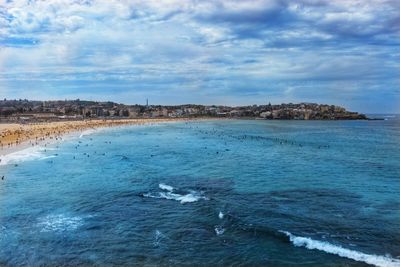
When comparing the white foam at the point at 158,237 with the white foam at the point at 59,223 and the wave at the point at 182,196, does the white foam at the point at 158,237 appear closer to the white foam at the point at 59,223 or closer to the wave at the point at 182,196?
the white foam at the point at 59,223

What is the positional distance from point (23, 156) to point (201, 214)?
46068mm

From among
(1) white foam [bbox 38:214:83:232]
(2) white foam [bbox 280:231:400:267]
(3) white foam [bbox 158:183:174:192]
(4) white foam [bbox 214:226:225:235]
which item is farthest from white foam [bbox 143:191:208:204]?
(2) white foam [bbox 280:231:400:267]

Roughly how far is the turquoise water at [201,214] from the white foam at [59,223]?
0.24 feet

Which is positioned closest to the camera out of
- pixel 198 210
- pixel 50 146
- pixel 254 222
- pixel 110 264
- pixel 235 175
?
pixel 110 264

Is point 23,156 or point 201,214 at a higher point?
point 201,214

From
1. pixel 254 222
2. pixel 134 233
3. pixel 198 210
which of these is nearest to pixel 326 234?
pixel 254 222

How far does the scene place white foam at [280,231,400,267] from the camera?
2139 centimetres

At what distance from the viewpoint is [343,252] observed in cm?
2275

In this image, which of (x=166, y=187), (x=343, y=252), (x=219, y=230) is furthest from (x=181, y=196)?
(x=343, y=252)

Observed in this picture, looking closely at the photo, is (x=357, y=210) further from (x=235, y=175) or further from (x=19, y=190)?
(x=19, y=190)

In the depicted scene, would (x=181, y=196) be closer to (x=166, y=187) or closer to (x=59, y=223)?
(x=166, y=187)

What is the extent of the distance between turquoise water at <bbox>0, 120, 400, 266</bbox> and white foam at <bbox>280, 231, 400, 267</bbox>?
2.1 inches

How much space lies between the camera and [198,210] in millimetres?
31266

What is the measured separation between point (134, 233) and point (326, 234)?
11.7 metres
